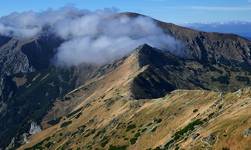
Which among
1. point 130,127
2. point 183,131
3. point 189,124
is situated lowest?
point 130,127

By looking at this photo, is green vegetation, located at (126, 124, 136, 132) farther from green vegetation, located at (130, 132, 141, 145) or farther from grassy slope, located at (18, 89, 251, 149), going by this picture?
green vegetation, located at (130, 132, 141, 145)

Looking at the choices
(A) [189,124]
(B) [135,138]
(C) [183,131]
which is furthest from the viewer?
(B) [135,138]

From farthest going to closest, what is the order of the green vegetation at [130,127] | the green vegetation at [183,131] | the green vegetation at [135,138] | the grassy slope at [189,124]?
the green vegetation at [130,127], the green vegetation at [135,138], the green vegetation at [183,131], the grassy slope at [189,124]

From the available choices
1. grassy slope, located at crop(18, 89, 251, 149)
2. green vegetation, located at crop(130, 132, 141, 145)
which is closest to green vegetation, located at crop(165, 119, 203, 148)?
grassy slope, located at crop(18, 89, 251, 149)

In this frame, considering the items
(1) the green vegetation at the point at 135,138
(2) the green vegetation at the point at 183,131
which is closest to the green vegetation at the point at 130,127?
(1) the green vegetation at the point at 135,138

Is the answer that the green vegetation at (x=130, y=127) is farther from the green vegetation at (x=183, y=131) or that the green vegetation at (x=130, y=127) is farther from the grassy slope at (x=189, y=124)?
the green vegetation at (x=183, y=131)

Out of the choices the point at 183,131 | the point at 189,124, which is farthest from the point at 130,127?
the point at 183,131

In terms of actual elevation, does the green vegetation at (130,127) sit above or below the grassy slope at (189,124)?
below

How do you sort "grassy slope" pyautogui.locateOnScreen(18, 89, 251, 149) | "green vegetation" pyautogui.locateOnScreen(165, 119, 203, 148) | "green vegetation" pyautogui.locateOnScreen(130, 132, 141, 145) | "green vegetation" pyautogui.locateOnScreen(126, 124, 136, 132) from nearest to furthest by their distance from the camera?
"grassy slope" pyautogui.locateOnScreen(18, 89, 251, 149) → "green vegetation" pyautogui.locateOnScreen(165, 119, 203, 148) → "green vegetation" pyautogui.locateOnScreen(130, 132, 141, 145) → "green vegetation" pyautogui.locateOnScreen(126, 124, 136, 132)

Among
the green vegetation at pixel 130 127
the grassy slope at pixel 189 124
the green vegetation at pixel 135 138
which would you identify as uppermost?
the grassy slope at pixel 189 124

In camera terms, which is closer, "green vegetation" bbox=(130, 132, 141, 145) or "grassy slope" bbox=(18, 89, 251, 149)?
"grassy slope" bbox=(18, 89, 251, 149)

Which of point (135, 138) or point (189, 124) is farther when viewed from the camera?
point (135, 138)

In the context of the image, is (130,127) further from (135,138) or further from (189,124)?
(189,124)

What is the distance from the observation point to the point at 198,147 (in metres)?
96.4
